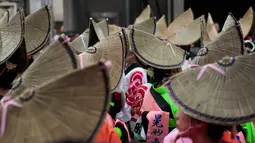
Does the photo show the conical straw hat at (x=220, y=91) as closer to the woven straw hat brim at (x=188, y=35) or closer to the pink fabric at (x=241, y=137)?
the pink fabric at (x=241, y=137)

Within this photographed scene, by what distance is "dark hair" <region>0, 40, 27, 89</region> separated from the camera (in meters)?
3.04

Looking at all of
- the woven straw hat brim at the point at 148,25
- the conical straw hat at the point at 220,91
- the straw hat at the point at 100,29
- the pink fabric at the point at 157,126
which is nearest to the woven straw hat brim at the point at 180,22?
the woven straw hat brim at the point at 148,25

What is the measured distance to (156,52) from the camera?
382 centimetres

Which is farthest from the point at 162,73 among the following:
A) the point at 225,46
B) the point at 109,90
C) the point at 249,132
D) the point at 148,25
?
the point at 109,90

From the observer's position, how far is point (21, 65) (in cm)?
320

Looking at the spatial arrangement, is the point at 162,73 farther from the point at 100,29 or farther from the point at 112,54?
the point at 100,29

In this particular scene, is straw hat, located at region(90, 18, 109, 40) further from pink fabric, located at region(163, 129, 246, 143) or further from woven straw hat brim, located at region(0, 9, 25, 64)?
pink fabric, located at region(163, 129, 246, 143)

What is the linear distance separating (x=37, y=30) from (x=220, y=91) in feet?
6.62

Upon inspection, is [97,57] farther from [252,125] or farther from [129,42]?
[252,125]

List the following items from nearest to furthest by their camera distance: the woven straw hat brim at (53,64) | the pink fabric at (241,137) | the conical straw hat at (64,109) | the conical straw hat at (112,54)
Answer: the conical straw hat at (64,109) → the woven straw hat brim at (53,64) → the pink fabric at (241,137) → the conical straw hat at (112,54)

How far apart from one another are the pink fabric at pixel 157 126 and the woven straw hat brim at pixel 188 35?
2.06 m

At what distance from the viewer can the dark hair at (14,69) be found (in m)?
3.04

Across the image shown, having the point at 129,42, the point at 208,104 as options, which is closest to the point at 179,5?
the point at 129,42

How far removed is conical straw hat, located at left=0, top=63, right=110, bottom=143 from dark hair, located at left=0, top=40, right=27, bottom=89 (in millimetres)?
1199
